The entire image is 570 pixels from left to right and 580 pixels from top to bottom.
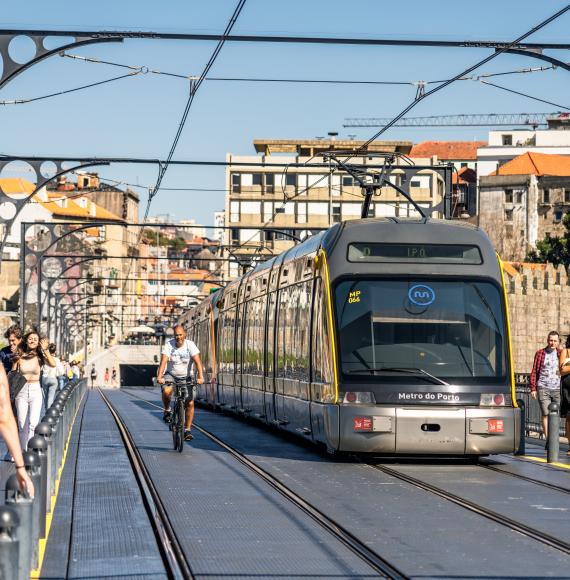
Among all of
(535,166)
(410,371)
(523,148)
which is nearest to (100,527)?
(410,371)

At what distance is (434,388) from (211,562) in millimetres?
8190

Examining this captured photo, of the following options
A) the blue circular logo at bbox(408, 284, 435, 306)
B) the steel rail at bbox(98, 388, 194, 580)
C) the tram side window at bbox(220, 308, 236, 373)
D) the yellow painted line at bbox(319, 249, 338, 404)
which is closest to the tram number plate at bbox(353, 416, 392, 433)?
the yellow painted line at bbox(319, 249, 338, 404)

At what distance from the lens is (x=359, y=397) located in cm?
1773

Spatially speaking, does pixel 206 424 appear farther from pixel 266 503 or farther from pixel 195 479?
pixel 266 503

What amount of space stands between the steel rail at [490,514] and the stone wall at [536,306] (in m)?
94.8

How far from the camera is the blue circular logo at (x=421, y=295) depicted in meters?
18.1

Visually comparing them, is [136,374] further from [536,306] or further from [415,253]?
[415,253]

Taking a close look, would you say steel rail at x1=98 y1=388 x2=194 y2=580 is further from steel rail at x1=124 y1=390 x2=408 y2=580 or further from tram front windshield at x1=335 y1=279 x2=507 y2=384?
tram front windshield at x1=335 y1=279 x2=507 y2=384

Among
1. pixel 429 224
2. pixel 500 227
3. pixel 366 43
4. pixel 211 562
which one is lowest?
pixel 211 562

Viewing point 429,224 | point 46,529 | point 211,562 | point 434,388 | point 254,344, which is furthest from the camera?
point 254,344

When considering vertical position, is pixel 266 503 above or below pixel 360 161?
below

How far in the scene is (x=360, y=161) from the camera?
13288 centimetres

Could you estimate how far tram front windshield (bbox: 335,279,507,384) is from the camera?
17.8m

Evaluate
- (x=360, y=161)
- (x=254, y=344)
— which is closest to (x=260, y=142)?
(x=360, y=161)
